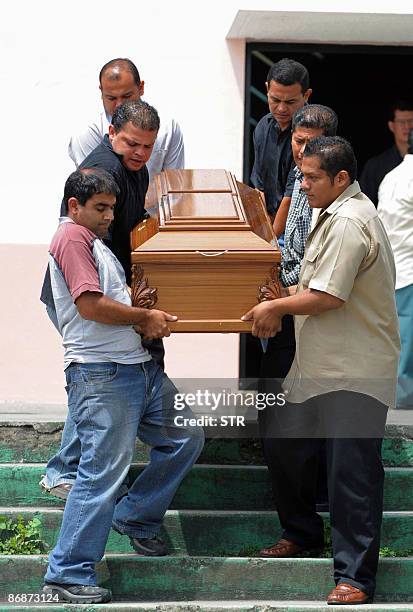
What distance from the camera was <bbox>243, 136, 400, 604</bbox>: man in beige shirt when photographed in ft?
16.5

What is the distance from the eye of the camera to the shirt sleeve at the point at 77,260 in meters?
4.96

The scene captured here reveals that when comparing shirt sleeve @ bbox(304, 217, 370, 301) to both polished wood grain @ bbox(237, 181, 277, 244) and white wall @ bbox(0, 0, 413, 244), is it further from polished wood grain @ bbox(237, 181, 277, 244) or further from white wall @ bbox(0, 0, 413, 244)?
white wall @ bbox(0, 0, 413, 244)

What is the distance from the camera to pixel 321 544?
18.3 ft

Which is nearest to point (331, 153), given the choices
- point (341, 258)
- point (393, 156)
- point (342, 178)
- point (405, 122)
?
point (342, 178)

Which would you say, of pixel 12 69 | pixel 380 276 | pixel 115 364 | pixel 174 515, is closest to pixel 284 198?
pixel 380 276

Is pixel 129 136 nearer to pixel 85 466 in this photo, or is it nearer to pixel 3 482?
pixel 85 466

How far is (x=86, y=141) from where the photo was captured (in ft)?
19.1

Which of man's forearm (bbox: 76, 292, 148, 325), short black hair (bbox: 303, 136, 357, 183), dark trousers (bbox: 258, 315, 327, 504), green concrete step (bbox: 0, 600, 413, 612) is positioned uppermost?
short black hair (bbox: 303, 136, 357, 183)

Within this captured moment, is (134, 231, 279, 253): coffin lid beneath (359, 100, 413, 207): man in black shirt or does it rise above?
beneath

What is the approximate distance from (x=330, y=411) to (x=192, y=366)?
218cm

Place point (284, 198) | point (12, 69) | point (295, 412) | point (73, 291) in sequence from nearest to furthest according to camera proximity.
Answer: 1. point (73, 291)
2. point (295, 412)
3. point (284, 198)
4. point (12, 69)

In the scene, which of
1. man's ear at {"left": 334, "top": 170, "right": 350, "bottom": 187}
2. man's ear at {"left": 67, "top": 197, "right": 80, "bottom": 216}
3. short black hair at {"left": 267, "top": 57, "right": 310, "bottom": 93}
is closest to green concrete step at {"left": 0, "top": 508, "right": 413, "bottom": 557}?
man's ear at {"left": 67, "top": 197, "right": 80, "bottom": 216}

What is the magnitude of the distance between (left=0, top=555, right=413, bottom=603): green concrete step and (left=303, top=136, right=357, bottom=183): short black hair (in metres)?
1.71

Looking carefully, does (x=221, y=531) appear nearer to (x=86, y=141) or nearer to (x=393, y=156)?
(x=86, y=141)
